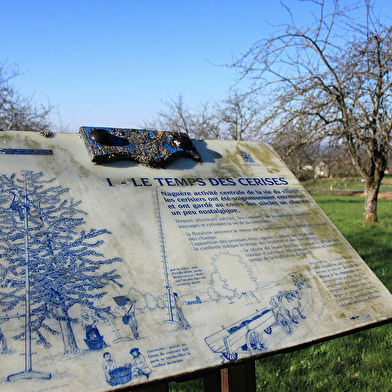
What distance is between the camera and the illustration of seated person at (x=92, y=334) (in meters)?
1.15

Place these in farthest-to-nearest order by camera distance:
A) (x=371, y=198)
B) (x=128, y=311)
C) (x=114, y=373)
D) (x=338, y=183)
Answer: (x=338, y=183) < (x=371, y=198) < (x=128, y=311) < (x=114, y=373)

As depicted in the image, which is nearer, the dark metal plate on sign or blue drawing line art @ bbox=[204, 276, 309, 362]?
blue drawing line art @ bbox=[204, 276, 309, 362]

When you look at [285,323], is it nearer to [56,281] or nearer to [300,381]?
[56,281]

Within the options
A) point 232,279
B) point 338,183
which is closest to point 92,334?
point 232,279

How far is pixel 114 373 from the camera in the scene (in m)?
1.09

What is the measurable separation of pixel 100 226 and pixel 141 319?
0.45 meters

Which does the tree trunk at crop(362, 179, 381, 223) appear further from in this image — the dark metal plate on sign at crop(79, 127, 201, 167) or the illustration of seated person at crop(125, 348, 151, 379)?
the illustration of seated person at crop(125, 348, 151, 379)

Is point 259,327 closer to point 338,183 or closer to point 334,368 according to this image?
point 334,368

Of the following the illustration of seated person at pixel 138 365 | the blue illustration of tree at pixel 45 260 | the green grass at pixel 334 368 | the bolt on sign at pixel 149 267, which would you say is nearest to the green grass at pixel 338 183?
the green grass at pixel 334 368

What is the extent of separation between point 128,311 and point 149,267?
0.21 m

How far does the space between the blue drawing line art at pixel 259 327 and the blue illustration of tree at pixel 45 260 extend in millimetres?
445

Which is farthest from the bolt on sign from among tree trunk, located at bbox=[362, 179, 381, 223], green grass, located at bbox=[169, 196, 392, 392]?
tree trunk, located at bbox=[362, 179, 381, 223]

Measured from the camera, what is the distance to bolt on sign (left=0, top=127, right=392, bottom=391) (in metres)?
1.15

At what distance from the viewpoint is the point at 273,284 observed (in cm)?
156
